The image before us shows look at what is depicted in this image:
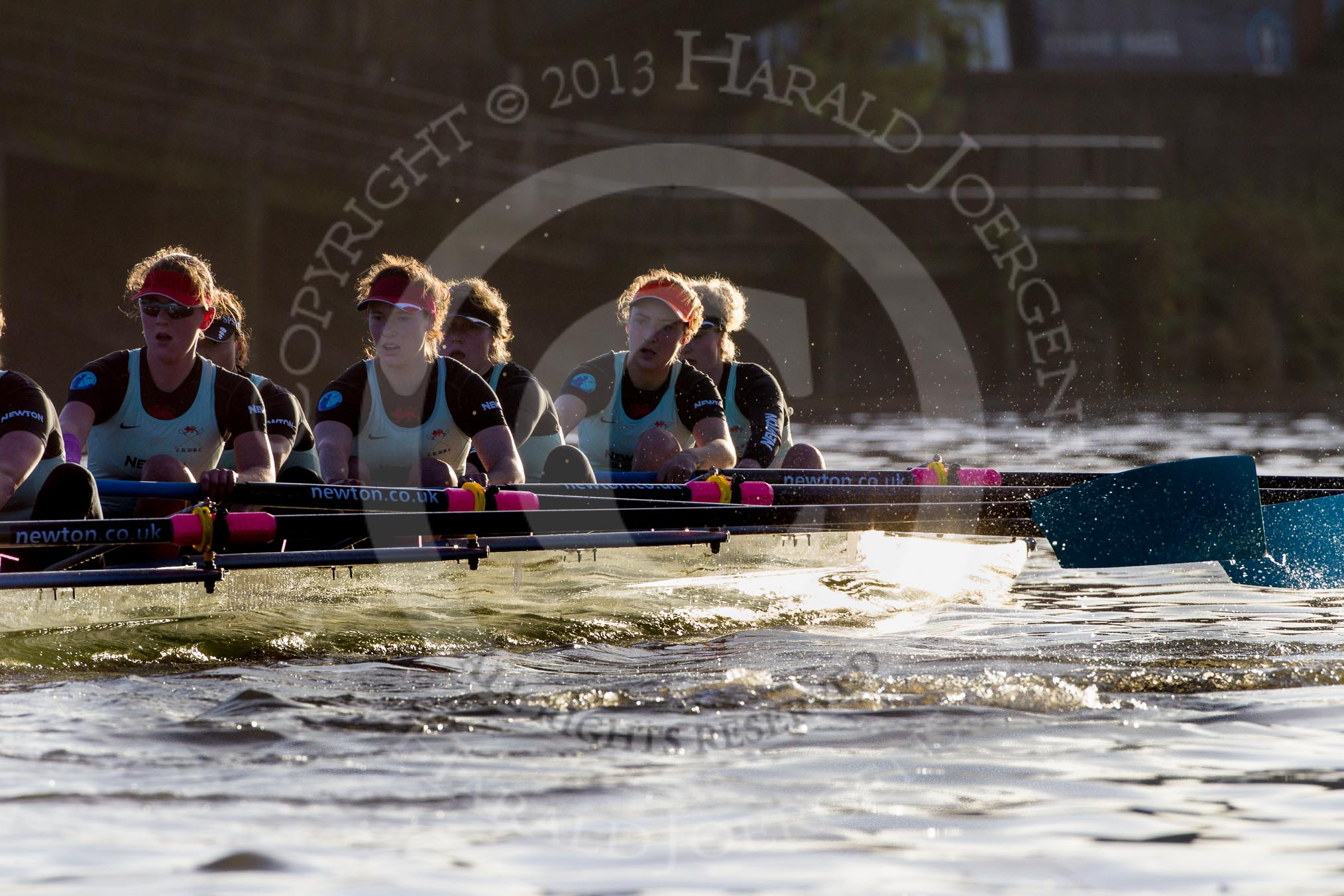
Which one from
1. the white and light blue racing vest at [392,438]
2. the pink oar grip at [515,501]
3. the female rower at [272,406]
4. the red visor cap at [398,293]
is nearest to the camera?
the pink oar grip at [515,501]

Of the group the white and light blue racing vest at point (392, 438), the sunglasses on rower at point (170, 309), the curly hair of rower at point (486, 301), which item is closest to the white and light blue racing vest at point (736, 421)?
the curly hair of rower at point (486, 301)

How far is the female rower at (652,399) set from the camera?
29.4ft

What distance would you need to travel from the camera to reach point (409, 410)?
25.4ft

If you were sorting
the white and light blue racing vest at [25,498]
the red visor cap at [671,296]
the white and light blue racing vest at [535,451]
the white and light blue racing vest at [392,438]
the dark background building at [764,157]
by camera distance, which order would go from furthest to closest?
the dark background building at [764,157], the white and light blue racing vest at [535,451], the red visor cap at [671,296], the white and light blue racing vest at [392,438], the white and light blue racing vest at [25,498]

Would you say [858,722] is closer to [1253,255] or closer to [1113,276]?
[1113,276]

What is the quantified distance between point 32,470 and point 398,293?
1929mm

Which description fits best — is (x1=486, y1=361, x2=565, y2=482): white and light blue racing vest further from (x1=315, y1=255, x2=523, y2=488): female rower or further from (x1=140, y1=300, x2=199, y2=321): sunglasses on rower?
(x1=140, y1=300, x2=199, y2=321): sunglasses on rower

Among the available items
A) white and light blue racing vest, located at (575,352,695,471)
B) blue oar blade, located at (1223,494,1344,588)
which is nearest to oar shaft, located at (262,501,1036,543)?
blue oar blade, located at (1223,494,1344,588)

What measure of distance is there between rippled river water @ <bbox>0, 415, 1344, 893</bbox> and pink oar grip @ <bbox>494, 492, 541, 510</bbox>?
440 millimetres

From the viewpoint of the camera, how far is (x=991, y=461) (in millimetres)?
17781

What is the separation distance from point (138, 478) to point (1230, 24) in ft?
136

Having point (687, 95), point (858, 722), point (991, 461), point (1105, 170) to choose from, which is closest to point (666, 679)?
point (858, 722)

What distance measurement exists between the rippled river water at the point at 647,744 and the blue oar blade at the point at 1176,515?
0.72m

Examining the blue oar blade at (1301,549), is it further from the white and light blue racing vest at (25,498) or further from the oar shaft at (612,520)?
the white and light blue racing vest at (25,498)
